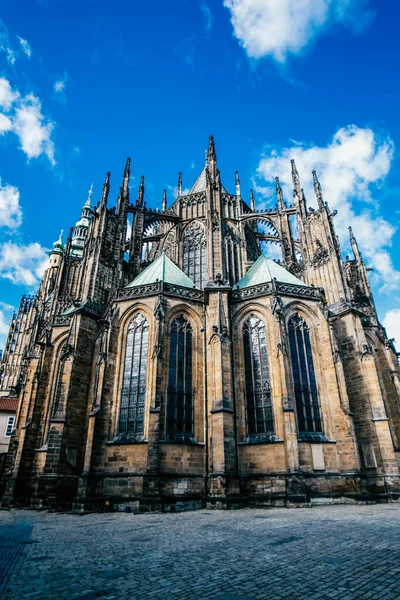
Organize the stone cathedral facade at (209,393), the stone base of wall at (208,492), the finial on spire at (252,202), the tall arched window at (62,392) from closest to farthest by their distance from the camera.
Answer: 1. the stone base of wall at (208,492)
2. the stone cathedral facade at (209,393)
3. the tall arched window at (62,392)
4. the finial on spire at (252,202)

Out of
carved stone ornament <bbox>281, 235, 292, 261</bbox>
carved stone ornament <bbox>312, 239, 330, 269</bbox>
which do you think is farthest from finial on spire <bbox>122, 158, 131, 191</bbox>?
carved stone ornament <bbox>312, 239, 330, 269</bbox>

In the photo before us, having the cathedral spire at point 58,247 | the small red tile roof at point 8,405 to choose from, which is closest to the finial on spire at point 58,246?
the cathedral spire at point 58,247

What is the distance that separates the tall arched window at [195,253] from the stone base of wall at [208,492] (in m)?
14.2

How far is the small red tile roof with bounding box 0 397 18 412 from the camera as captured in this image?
31944 mm

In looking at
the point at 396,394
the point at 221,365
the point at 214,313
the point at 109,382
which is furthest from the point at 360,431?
the point at 109,382

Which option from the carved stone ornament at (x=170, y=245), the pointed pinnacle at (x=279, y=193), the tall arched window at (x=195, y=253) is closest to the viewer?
the tall arched window at (x=195, y=253)

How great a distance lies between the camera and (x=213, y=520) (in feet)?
36.7

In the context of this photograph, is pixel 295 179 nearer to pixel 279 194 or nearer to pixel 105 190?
pixel 279 194

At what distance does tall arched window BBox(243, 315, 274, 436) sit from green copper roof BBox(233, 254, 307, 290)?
2.98 metres

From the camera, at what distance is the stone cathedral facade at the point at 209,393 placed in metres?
15.7

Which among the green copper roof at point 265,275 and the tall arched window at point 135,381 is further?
the green copper roof at point 265,275

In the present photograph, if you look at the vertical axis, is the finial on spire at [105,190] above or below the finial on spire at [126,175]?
below

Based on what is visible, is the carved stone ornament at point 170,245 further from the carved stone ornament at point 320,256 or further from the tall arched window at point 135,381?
the carved stone ornament at point 320,256

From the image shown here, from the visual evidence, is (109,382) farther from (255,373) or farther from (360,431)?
(360,431)
